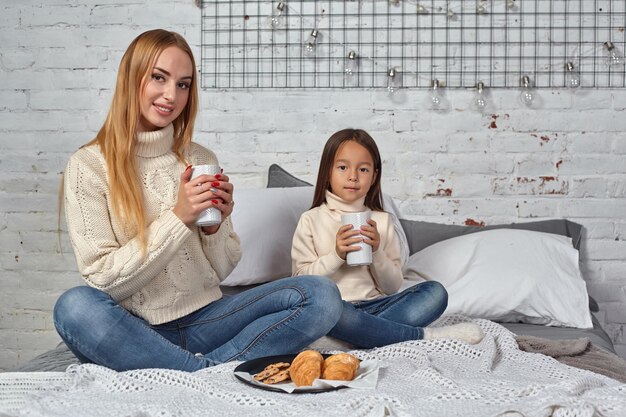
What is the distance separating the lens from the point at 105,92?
2.98m

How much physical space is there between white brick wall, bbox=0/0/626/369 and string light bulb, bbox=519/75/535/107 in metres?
0.03

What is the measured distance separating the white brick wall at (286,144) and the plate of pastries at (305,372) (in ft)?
4.57

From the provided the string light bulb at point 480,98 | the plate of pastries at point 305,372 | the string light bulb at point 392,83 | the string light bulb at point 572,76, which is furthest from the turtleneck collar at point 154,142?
the string light bulb at point 572,76

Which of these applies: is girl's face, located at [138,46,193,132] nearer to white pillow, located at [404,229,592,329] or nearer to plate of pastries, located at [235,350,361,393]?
plate of pastries, located at [235,350,361,393]

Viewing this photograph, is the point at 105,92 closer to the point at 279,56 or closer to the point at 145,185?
the point at 279,56

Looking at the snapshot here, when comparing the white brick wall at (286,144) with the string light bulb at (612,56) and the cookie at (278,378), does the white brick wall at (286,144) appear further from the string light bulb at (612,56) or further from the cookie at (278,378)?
the cookie at (278,378)

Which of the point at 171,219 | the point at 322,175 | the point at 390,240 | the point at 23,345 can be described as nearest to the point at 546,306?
the point at 390,240

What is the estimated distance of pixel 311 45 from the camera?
9.47 ft

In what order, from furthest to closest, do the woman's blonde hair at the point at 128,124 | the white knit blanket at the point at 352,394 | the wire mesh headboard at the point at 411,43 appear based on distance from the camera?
the wire mesh headboard at the point at 411,43 < the woman's blonde hair at the point at 128,124 < the white knit blanket at the point at 352,394

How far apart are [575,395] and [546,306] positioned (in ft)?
2.92

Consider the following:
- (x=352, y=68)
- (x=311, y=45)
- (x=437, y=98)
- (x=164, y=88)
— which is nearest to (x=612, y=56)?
(x=437, y=98)

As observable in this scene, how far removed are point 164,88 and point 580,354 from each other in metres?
1.09

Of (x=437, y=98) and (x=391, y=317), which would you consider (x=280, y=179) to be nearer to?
(x=437, y=98)

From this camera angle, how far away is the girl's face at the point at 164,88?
1.92m
